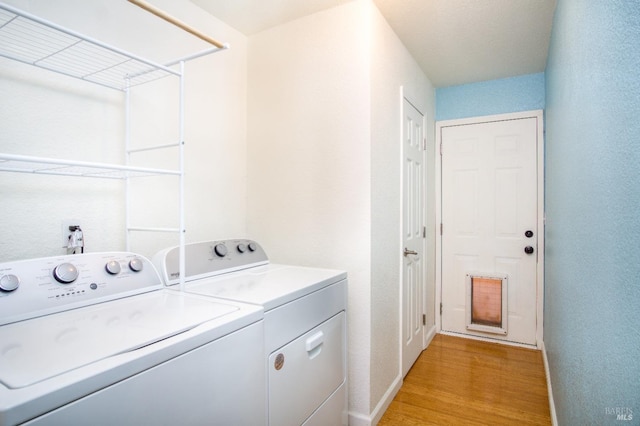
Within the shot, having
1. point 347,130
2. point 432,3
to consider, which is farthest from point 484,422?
point 432,3

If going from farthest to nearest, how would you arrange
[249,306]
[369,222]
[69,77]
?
[369,222] → [69,77] → [249,306]

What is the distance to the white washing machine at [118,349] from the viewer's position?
26.2 inches

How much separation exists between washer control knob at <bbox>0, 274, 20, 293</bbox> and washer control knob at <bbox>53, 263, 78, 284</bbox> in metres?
0.10

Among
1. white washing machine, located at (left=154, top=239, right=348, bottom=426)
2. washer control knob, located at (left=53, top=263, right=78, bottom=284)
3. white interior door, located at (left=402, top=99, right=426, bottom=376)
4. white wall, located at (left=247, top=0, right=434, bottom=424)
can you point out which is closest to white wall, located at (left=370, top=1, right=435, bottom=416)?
white wall, located at (left=247, top=0, right=434, bottom=424)

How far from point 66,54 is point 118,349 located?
1.25 metres

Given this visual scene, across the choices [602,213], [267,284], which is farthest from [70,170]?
[602,213]

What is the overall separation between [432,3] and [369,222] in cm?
130

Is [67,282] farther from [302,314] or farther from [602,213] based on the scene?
[602,213]

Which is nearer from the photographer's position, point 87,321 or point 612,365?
point 612,365

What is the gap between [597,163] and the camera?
995 mm

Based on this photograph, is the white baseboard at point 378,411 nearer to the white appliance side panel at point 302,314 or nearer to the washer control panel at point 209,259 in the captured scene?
the white appliance side panel at point 302,314

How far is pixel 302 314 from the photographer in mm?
1403

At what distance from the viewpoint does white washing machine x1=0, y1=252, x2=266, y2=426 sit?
2.18 ft

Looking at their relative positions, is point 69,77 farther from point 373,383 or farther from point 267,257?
point 373,383
